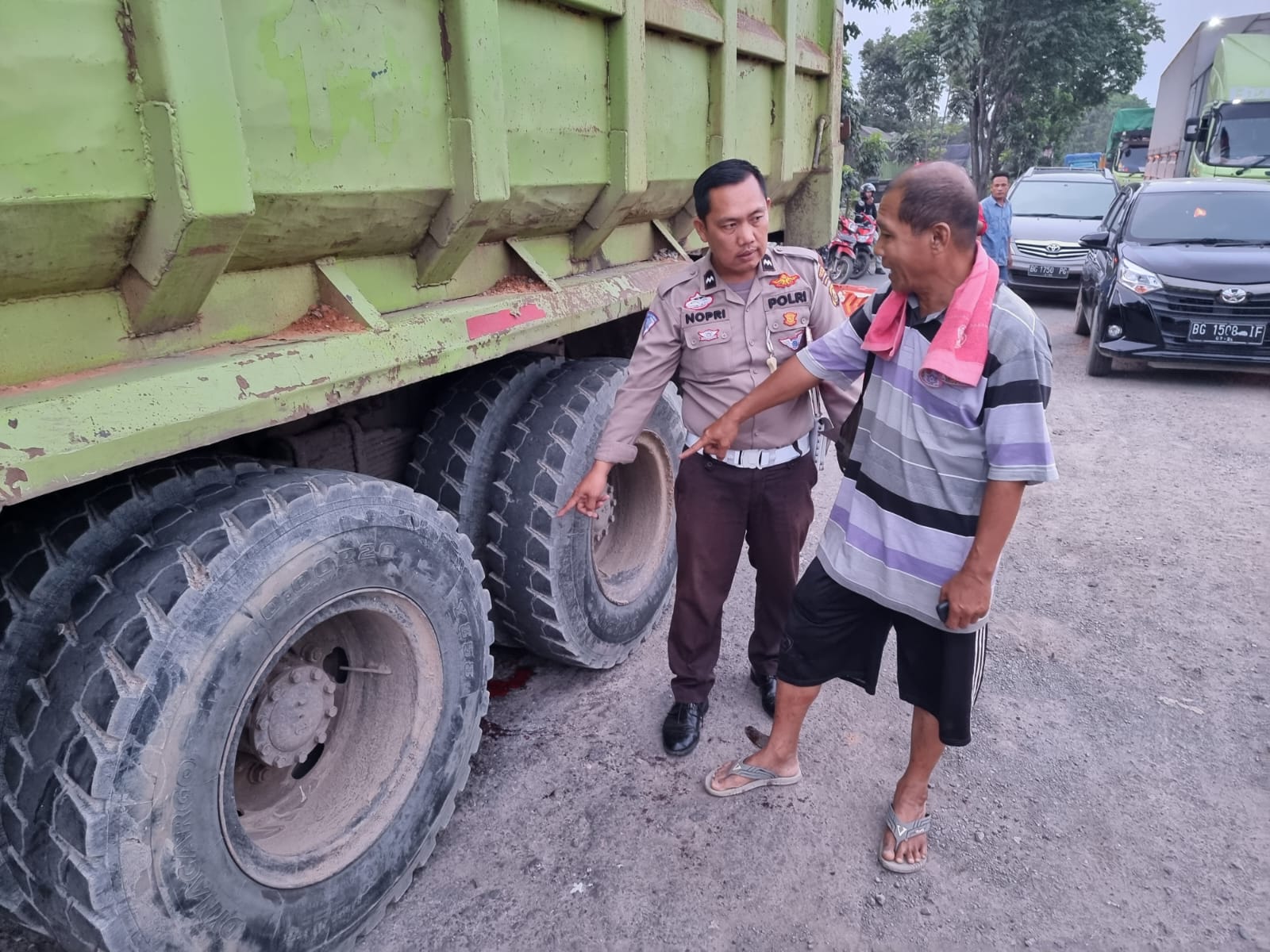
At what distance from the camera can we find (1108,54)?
23.1m

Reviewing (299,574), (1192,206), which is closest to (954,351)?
(299,574)

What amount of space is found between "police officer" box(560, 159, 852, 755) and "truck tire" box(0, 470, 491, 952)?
2.17 ft

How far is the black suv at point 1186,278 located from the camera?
6473mm

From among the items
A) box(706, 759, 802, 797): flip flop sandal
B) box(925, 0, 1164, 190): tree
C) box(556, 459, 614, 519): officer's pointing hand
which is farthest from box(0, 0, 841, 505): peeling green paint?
box(925, 0, 1164, 190): tree

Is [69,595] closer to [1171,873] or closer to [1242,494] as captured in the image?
[1171,873]

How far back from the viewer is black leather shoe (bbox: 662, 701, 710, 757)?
2723 mm

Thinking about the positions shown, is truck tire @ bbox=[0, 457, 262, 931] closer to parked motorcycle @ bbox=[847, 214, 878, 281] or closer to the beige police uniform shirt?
the beige police uniform shirt

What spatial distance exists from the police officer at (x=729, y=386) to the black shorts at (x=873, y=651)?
0.36m

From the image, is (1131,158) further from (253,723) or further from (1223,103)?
(253,723)

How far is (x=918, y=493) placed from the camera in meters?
1.99

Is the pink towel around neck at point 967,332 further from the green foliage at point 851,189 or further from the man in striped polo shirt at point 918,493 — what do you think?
the green foliage at point 851,189

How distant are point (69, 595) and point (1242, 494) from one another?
5.34 meters

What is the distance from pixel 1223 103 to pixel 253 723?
12972mm

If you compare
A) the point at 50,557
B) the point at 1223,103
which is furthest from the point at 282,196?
the point at 1223,103
